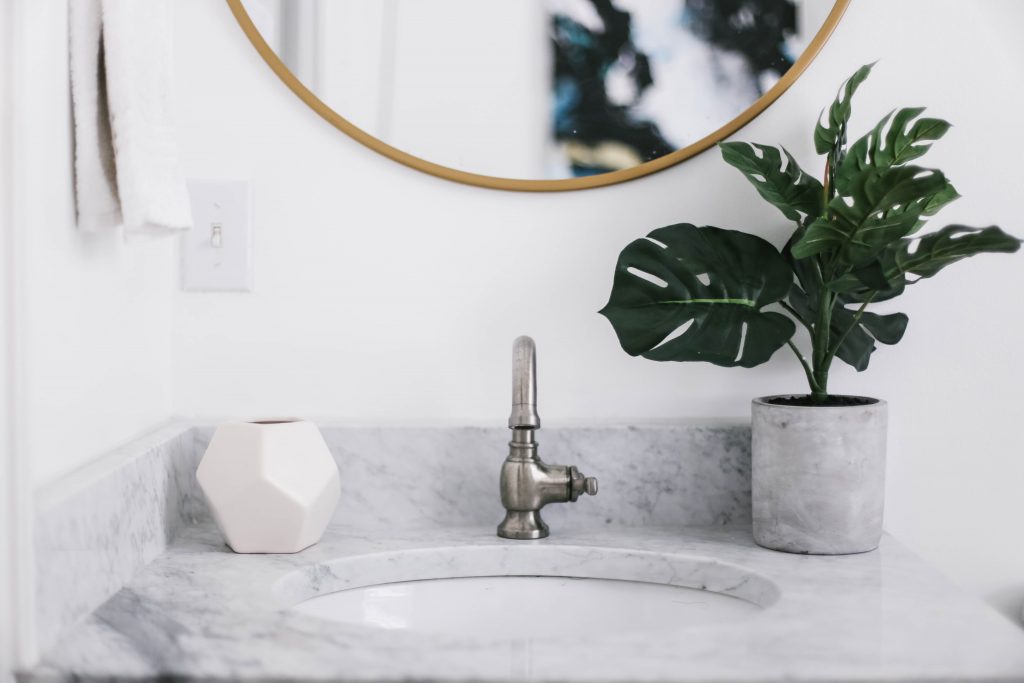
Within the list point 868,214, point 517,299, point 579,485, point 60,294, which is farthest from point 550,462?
point 60,294

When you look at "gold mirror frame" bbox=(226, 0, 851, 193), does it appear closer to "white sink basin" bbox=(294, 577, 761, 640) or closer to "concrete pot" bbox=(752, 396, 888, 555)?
"concrete pot" bbox=(752, 396, 888, 555)

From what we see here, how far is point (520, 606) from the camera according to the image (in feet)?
3.31

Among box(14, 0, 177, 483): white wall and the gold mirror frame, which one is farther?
the gold mirror frame

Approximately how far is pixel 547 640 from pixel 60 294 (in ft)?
1.62

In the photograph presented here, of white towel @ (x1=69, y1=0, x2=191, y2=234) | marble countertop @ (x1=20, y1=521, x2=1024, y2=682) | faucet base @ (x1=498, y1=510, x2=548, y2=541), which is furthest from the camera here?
faucet base @ (x1=498, y1=510, x2=548, y2=541)

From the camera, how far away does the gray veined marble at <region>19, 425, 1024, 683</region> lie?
68 cm

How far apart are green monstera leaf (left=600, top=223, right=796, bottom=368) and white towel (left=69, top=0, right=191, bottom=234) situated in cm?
45

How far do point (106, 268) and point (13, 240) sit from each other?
0.76 ft

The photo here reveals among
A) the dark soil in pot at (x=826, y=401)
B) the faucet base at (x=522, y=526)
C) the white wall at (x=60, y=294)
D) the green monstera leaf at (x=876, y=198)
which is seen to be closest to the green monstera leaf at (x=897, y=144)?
the green monstera leaf at (x=876, y=198)

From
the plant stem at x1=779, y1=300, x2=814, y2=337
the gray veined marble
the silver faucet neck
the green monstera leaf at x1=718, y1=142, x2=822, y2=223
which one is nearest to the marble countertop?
the gray veined marble

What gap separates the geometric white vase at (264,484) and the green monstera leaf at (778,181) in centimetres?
53

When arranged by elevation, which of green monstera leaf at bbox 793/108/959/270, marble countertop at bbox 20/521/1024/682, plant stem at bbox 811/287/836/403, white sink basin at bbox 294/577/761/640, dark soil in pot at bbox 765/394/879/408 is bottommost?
white sink basin at bbox 294/577/761/640

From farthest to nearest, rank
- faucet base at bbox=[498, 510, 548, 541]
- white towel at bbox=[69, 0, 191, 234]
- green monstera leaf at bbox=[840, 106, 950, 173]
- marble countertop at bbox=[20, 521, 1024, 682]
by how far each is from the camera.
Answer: faucet base at bbox=[498, 510, 548, 541]
green monstera leaf at bbox=[840, 106, 950, 173]
white towel at bbox=[69, 0, 191, 234]
marble countertop at bbox=[20, 521, 1024, 682]

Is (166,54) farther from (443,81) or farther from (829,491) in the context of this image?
(829,491)
